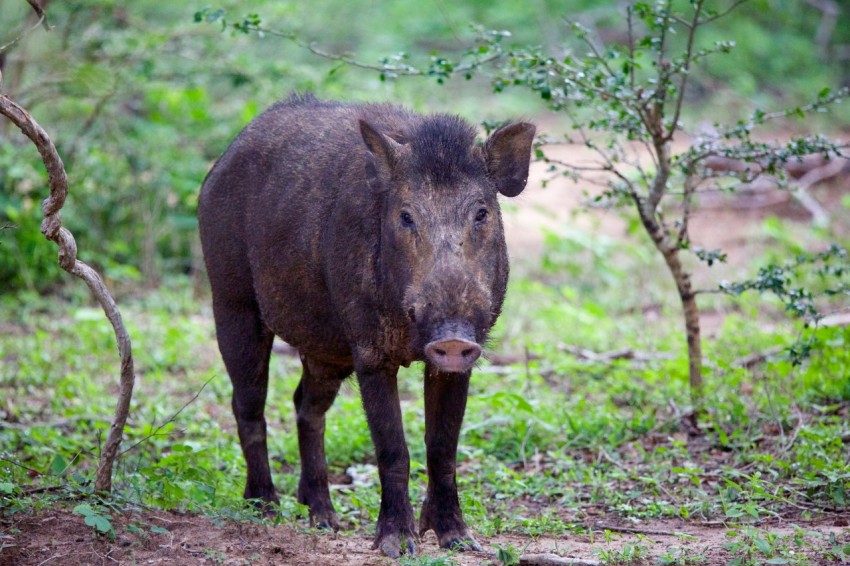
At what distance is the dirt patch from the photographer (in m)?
4.06

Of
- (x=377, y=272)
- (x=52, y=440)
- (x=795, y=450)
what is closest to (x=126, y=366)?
(x=377, y=272)

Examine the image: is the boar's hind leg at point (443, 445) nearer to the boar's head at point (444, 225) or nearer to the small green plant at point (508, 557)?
the boar's head at point (444, 225)

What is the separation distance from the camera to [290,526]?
493cm

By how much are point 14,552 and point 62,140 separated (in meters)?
7.92

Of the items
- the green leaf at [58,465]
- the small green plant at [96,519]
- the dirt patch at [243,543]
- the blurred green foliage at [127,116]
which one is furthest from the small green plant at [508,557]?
the blurred green foliage at [127,116]

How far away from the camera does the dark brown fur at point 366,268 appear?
4.48 metres

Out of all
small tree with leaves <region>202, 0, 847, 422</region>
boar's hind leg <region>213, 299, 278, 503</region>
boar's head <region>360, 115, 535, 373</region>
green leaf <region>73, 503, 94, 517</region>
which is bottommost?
green leaf <region>73, 503, 94, 517</region>

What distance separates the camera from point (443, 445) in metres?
4.86

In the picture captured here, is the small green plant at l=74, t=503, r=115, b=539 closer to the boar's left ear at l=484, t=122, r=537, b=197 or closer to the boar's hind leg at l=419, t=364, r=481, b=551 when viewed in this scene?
the boar's hind leg at l=419, t=364, r=481, b=551

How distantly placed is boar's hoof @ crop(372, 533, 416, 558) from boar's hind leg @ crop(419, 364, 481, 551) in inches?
8.8

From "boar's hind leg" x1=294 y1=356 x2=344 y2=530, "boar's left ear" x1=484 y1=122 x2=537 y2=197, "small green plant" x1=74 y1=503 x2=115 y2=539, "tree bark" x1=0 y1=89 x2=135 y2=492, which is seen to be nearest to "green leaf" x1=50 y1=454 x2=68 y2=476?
"tree bark" x1=0 y1=89 x2=135 y2=492

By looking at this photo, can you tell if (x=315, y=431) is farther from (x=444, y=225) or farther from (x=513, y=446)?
(x=444, y=225)

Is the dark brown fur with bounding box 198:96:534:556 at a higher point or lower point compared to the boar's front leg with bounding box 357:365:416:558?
higher

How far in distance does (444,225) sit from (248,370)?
180 centimetres
